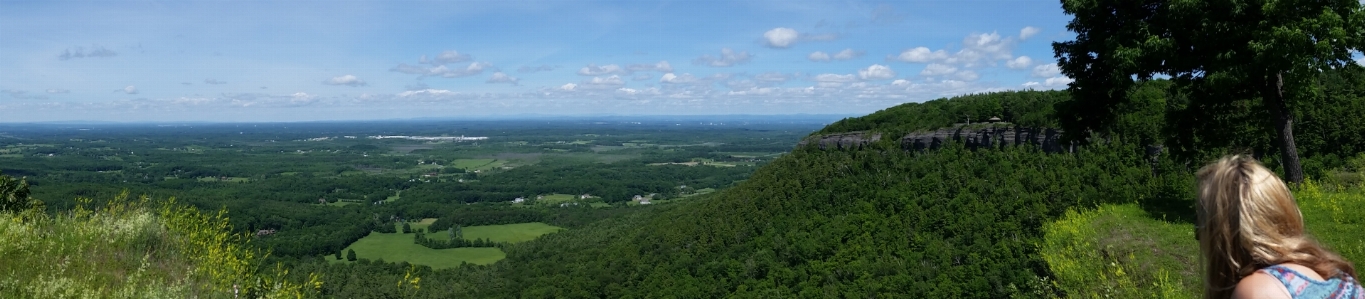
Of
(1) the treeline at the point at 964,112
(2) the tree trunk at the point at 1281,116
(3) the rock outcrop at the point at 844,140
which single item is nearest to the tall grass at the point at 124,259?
(2) the tree trunk at the point at 1281,116

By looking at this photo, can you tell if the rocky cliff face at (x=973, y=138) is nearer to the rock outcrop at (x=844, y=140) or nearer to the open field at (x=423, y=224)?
the rock outcrop at (x=844, y=140)

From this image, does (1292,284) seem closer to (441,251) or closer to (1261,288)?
(1261,288)

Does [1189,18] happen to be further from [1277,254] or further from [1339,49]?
[1277,254]

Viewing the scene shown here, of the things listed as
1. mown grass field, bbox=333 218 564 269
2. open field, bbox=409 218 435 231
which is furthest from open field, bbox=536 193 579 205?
mown grass field, bbox=333 218 564 269

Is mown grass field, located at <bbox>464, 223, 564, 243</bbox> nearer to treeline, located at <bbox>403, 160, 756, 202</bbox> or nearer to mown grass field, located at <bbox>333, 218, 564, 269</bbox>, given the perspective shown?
mown grass field, located at <bbox>333, 218, 564, 269</bbox>

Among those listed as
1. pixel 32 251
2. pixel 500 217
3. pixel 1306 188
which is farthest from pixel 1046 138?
pixel 500 217
